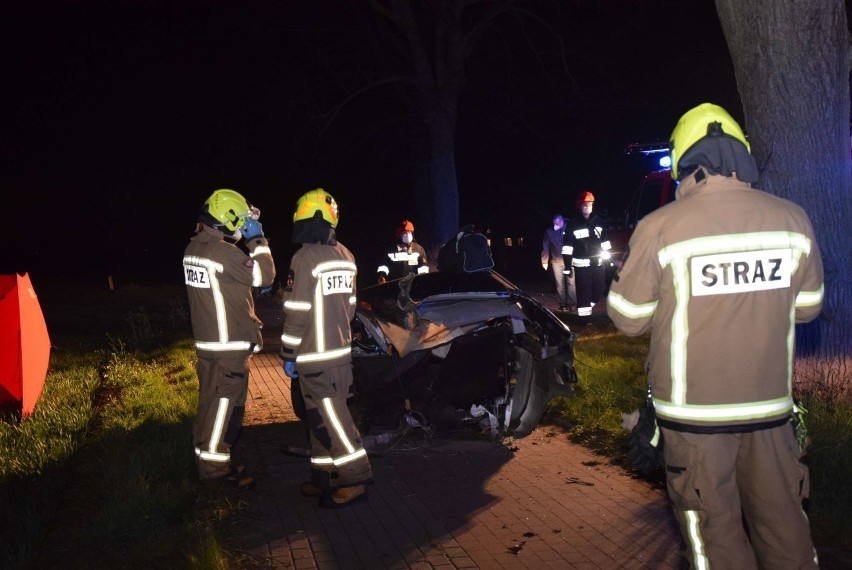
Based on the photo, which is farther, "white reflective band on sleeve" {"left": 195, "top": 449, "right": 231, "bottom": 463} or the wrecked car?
the wrecked car

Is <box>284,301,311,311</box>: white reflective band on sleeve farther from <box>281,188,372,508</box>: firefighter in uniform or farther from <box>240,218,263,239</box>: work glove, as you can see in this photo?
<box>240,218,263,239</box>: work glove

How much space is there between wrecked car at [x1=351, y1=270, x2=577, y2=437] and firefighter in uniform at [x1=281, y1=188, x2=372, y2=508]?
0.82 metres

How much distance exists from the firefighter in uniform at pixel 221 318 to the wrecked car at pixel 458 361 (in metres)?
1.02

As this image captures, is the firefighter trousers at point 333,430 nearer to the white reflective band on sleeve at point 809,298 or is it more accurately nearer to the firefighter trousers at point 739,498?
the firefighter trousers at point 739,498

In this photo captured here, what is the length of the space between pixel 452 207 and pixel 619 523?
1396 centimetres

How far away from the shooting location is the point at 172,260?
1757 inches

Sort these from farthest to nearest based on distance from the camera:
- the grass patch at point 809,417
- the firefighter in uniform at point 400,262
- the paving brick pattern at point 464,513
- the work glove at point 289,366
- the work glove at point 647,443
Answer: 1. the firefighter in uniform at point 400,262
2. the work glove at point 289,366
3. the grass patch at point 809,417
4. the paving brick pattern at point 464,513
5. the work glove at point 647,443

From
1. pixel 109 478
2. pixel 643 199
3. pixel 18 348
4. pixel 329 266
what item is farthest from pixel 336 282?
pixel 643 199

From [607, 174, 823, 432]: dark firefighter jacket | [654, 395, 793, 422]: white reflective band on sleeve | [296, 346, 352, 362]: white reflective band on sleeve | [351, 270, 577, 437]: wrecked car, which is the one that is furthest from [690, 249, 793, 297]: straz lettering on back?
[351, 270, 577, 437]: wrecked car

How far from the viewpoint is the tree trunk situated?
648cm

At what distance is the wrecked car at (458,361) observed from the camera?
6391 mm

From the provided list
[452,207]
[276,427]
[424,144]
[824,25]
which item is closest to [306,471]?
[276,427]

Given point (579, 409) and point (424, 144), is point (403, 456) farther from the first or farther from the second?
point (424, 144)

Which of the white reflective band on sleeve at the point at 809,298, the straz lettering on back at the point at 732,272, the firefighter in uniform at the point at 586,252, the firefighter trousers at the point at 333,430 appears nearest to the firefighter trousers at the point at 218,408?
the firefighter trousers at the point at 333,430
